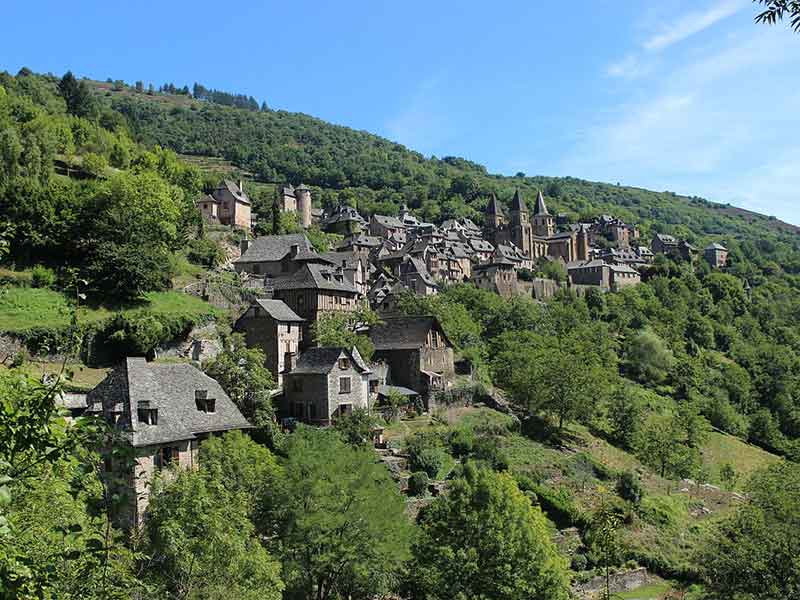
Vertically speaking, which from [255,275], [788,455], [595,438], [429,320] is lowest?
[788,455]

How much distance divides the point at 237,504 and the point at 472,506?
35.7 ft

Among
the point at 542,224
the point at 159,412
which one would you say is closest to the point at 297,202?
the point at 542,224

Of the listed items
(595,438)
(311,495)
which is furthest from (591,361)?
(311,495)

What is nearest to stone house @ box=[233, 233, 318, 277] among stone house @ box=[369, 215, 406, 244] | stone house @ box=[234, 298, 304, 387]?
stone house @ box=[234, 298, 304, 387]

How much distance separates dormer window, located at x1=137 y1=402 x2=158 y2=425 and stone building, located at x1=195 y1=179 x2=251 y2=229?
71146 millimetres

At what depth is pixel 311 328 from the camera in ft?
204

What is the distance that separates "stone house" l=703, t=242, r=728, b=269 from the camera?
185750 mm

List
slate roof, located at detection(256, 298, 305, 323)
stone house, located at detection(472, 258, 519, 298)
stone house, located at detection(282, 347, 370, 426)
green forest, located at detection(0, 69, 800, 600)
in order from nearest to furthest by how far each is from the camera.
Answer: green forest, located at detection(0, 69, 800, 600) → stone house, located at detection(282, 347, 370, 426) → slate roof, located at detection(256, 298, 305, 323) → stone house, located at detection(472, 258, 519, 298)

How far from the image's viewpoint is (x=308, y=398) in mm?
51031

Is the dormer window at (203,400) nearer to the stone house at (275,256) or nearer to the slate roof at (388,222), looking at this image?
the stone house at (275,256)

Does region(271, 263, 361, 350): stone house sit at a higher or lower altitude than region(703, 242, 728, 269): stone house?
lower

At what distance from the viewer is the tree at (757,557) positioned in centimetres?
3272

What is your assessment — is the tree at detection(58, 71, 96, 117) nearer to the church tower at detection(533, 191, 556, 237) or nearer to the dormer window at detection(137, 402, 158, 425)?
the church tower at detection(533, 191, 556, 237)

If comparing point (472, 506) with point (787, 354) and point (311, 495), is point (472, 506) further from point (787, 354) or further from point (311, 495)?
point (787, 354)
